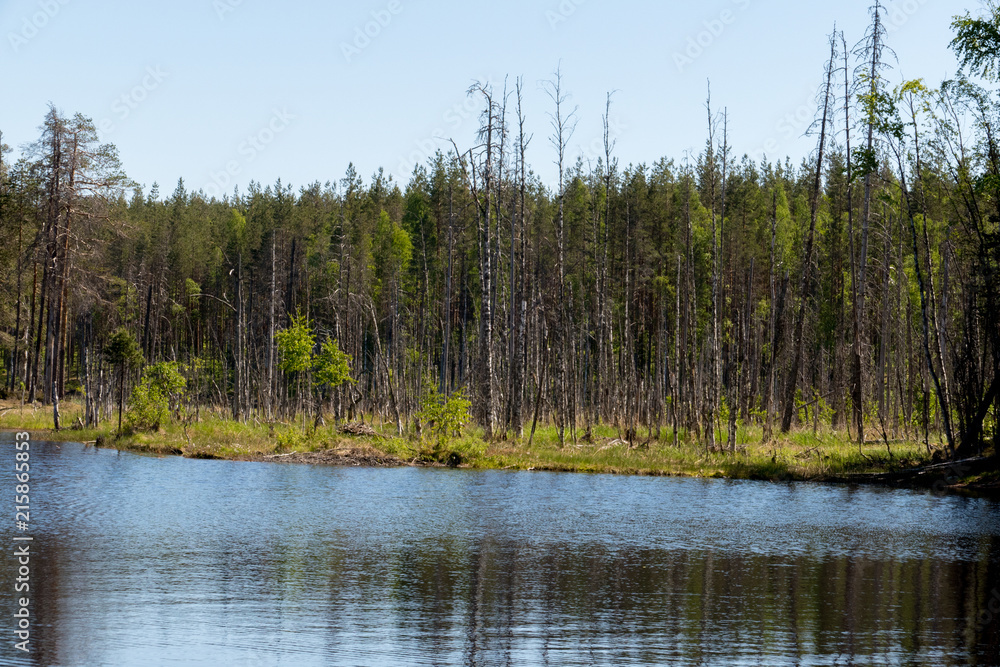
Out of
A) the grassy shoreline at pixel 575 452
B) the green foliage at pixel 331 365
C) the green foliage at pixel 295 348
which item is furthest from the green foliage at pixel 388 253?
the grassy shoreline at pixel 575 452

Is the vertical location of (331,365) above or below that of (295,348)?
below

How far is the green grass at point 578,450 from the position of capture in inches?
1035

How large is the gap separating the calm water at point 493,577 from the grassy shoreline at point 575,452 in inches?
167

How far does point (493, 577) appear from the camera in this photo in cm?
1188

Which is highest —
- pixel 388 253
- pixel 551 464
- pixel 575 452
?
pixel 388 253

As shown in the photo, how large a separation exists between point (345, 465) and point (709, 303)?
1243 inches

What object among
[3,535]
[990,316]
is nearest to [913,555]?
[990,316]

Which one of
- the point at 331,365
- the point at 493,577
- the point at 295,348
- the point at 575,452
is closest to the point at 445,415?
the point at 575,452

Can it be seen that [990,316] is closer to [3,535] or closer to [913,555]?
[913,555]

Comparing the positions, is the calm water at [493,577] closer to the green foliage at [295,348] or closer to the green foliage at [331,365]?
the green foliage at [331,365]

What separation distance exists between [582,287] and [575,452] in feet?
68.7

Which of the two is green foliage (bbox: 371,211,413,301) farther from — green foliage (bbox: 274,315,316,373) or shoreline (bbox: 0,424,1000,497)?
shoreline (bbox: 0,424,1000,497)

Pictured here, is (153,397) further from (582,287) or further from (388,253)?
(388,253)

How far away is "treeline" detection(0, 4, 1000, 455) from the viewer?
98.6ft
